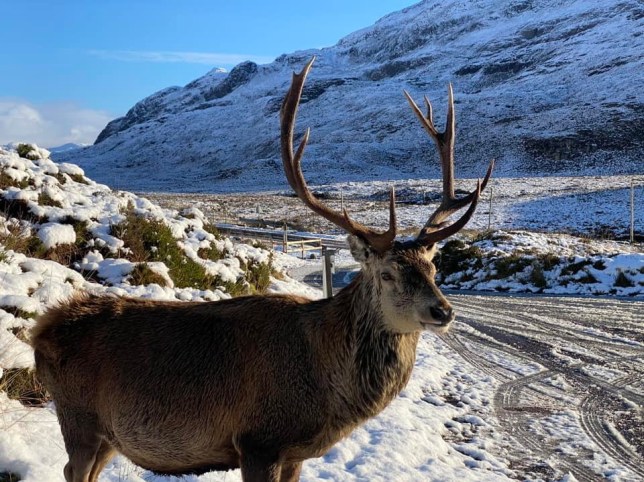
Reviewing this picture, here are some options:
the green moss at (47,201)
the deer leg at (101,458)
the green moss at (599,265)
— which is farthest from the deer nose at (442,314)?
the green moss at (599,265)

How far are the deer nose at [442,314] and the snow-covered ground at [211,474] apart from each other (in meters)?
2.59

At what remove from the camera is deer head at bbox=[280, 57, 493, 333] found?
4102mm

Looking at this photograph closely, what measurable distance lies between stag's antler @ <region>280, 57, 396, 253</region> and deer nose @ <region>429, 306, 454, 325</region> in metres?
0.64

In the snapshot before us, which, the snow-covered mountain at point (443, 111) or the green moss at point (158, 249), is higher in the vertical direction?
the snow-covered mountain at point (443, 111)

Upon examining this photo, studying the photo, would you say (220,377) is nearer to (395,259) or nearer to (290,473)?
(290,473)

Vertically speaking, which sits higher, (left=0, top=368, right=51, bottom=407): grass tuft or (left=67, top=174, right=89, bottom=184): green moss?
(left=67, top=174, right=89, bottom=184): green moss

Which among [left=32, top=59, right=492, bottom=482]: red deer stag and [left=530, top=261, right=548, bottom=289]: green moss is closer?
[left=32, top=59, right=492, bottom=482]: red deer stag

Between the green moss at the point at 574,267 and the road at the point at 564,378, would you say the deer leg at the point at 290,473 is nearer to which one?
the road at the point at 564,378

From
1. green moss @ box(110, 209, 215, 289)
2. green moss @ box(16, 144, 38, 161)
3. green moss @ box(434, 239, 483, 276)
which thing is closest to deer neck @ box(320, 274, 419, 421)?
green moss @ box(110, 209, 215, 289)

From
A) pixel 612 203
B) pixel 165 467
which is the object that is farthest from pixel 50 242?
pixel 612 203

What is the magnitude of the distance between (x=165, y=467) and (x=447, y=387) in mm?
5954

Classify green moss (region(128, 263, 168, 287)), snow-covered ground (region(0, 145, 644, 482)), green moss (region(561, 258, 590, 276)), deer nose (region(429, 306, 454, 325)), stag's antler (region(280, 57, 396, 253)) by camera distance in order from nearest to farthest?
deer nose (region(429, 306, 454, 325))
stag's antler (region(280, 57, 396, 253))
snow-covered ground (region(0, 145, 644, 482))
green moss (region(128, 263, 168, 287))
green moss (region(561, 258, 590, 276))

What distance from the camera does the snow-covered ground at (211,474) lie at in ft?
17.0

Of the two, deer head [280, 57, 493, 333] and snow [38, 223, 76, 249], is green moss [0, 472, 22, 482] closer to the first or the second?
deer head [280, 57, 493, 333]
